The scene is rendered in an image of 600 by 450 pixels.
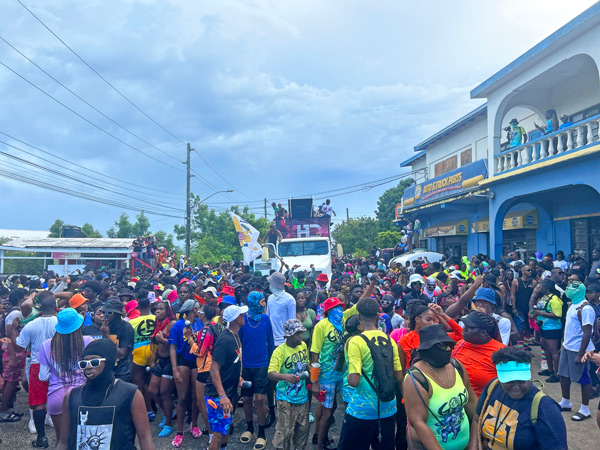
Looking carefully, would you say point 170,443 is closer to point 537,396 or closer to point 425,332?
point 425,332

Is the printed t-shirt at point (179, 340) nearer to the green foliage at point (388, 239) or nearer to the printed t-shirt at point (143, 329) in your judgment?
the printed t-shirt at point (143, 329)

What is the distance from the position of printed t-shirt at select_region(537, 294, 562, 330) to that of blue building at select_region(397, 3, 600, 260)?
5.16m

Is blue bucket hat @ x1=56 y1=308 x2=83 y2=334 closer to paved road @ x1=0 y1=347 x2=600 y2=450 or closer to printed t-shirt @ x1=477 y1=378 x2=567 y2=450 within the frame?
paved road @ x1=0 y1=347 x2=600 y2=450

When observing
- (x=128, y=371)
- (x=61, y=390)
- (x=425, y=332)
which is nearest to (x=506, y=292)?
(x=425, y=332)

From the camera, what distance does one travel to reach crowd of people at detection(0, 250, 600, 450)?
275 cm

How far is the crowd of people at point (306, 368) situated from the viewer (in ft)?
9.03

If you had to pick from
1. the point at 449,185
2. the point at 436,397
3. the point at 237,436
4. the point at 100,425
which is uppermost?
the point at 449,185

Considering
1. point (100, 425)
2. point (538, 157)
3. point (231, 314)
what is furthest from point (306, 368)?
point (538, 157)

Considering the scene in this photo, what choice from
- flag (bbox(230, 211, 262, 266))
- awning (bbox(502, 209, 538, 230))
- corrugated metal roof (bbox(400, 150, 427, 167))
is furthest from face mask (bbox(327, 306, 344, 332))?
corrugated metal roof (bbox(400, 150, 427, 167))

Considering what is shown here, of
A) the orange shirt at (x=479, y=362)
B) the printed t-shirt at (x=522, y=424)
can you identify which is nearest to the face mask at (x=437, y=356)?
the printed t-shirt at (x=522, y=424)

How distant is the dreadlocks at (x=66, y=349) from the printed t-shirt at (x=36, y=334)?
1.05 metres

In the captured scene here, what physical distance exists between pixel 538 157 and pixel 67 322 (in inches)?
494

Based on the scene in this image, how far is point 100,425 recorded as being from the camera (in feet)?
8.98

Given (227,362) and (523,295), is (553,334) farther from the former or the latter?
(227,362)
